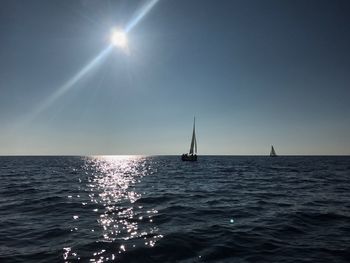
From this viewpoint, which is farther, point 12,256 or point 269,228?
point 269,228

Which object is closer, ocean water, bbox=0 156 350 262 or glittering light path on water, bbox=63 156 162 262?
ocean water, bbox=0 156 350 262

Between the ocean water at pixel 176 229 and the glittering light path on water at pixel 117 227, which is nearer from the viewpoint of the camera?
the ocean water at pixel 176 229

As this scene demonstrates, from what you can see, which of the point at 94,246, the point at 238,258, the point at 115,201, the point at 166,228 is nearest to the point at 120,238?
the point at 94,246

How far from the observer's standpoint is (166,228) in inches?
511

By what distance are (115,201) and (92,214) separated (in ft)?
15.9

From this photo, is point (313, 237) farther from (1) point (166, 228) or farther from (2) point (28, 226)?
(2) point (28, 226)

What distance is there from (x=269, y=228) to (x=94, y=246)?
742cm

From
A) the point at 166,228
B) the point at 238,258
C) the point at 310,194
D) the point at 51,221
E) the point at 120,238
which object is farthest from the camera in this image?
the point at 310,194

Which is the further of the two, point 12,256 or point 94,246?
point 94,246

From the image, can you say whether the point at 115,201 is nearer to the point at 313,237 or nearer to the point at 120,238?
the point at 120,238

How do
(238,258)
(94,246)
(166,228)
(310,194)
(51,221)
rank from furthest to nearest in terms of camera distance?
(310,194) < (51,221) < (166,228) < (94,246) < (238,258)

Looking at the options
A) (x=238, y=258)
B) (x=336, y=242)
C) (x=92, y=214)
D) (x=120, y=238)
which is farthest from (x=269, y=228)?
(x=92, y=214)

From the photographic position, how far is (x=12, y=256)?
30.7ft

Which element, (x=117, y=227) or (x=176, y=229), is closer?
(x=176, y=229)
